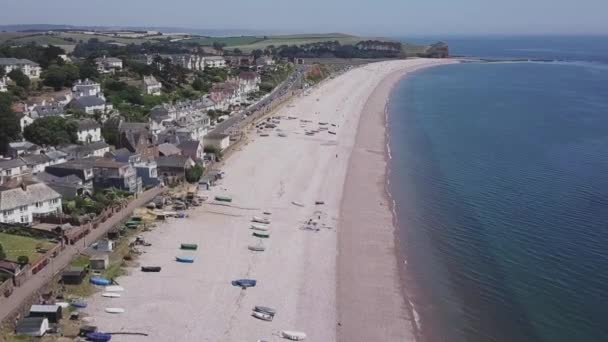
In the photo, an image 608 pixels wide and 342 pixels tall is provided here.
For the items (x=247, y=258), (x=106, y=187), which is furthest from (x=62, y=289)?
(x=106, y=187)

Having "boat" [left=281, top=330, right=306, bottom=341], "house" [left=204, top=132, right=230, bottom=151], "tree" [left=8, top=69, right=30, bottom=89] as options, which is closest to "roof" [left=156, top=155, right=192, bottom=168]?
"house" [left=204, top=132, right=230, bottom=151]

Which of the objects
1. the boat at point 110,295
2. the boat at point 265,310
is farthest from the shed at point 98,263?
the boat at point 265,310

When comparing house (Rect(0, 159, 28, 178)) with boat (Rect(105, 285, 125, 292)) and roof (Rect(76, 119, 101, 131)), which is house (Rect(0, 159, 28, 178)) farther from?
boat (Rect(105, 285, 125, 292))

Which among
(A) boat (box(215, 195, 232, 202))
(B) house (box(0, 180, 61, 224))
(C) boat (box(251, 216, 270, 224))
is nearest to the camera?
(B) house (box(0, 180, 61, 224))

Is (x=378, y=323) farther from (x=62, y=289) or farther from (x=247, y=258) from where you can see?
(x=62, y=289)

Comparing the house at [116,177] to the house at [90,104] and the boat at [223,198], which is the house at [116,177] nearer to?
the boat at [223,198]

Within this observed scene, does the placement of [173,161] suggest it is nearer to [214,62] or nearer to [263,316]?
[263,316]

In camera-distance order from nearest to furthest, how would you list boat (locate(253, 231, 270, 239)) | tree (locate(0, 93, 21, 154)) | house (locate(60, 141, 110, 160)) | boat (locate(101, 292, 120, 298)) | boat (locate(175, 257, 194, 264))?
boat (locate(101, 292, 120, 298)) → boat (locate(175, 257, 194, 264)) → boat (locate(253, 231, 270, 239)) → house (locate(60, 141, 110, 160)) → tree (locate(0, 93, 21, 154))
